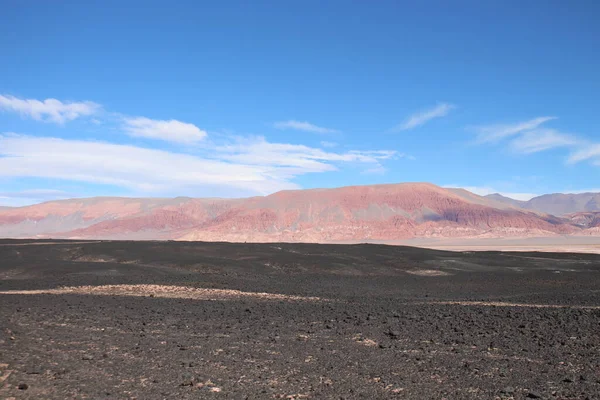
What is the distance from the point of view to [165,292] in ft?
67.7

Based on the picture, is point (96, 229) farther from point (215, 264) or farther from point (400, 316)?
point (400, 316)

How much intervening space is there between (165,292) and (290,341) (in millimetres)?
11096

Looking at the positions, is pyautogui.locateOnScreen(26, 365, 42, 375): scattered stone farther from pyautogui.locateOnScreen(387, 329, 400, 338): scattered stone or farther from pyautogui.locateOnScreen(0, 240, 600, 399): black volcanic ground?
pyautogui.locateOnScreen(387, 329, 400, 338): scattered stone

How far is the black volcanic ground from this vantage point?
7551 millimetres

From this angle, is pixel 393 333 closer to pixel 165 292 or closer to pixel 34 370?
pixel 34 370

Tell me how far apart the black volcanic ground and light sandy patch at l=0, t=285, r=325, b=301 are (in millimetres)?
78

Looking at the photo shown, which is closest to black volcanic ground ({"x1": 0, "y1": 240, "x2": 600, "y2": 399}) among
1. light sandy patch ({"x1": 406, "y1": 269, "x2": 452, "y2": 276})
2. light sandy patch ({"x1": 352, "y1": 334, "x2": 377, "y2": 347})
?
light sandy patch ({"x1": 352, "y1": 334, "x2": 377, "y2": 347})

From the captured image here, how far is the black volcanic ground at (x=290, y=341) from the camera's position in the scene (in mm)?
7551

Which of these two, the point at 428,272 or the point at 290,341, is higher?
the point at 428,272

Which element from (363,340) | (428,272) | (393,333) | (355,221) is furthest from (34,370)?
(355,221)

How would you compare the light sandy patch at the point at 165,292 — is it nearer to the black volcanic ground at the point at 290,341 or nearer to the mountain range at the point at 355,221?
the black volcanic ground at the point at 290,341

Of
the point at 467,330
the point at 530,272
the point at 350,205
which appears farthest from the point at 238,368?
the point at 350,205

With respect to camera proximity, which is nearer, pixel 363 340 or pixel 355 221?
pixel 363 340

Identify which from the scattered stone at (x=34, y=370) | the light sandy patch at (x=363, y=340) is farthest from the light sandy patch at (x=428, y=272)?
the scattered stone at (x=34, y=370)
